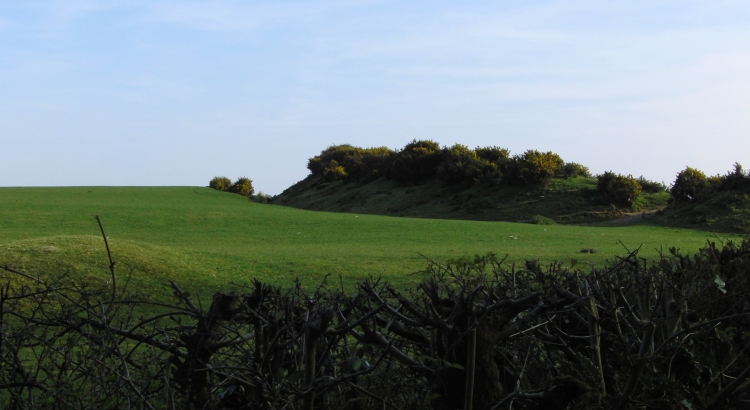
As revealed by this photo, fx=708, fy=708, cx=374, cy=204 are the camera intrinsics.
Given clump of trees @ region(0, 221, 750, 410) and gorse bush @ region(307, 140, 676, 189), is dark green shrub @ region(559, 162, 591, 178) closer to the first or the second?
gorse bush @ region(307, 140, 676, 189)

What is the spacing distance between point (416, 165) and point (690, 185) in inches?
745

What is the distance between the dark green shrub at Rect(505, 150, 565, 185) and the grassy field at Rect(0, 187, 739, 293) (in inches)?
396

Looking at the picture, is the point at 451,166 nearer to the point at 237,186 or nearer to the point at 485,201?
the point at 485,201

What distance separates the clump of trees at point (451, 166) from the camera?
3872 cm

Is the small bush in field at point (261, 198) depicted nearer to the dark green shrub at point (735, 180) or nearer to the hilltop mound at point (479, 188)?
the hilltop mound at point (479, 188)

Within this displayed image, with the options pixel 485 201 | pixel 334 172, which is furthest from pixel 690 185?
pixel 334 172

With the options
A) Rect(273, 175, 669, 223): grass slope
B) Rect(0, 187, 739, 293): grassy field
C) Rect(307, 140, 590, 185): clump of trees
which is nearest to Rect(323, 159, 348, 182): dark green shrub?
Rect(307, 140, 590, 185): clump of trees

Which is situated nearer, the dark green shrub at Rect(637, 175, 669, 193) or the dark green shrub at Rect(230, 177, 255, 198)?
the dark green shrub at Rect(637, 175, 669, 193)

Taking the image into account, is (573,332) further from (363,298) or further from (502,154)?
(502,154)

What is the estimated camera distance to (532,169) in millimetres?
38000

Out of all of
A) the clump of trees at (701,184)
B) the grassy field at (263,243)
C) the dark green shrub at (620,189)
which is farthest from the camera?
the dark green shrub at (620,189)

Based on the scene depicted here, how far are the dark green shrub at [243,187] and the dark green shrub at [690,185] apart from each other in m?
36.3

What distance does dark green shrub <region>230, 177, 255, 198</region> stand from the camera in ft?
197

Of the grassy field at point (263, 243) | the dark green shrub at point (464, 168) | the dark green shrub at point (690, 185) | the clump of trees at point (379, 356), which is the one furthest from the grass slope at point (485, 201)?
the clump of trees at point (379, 356)
